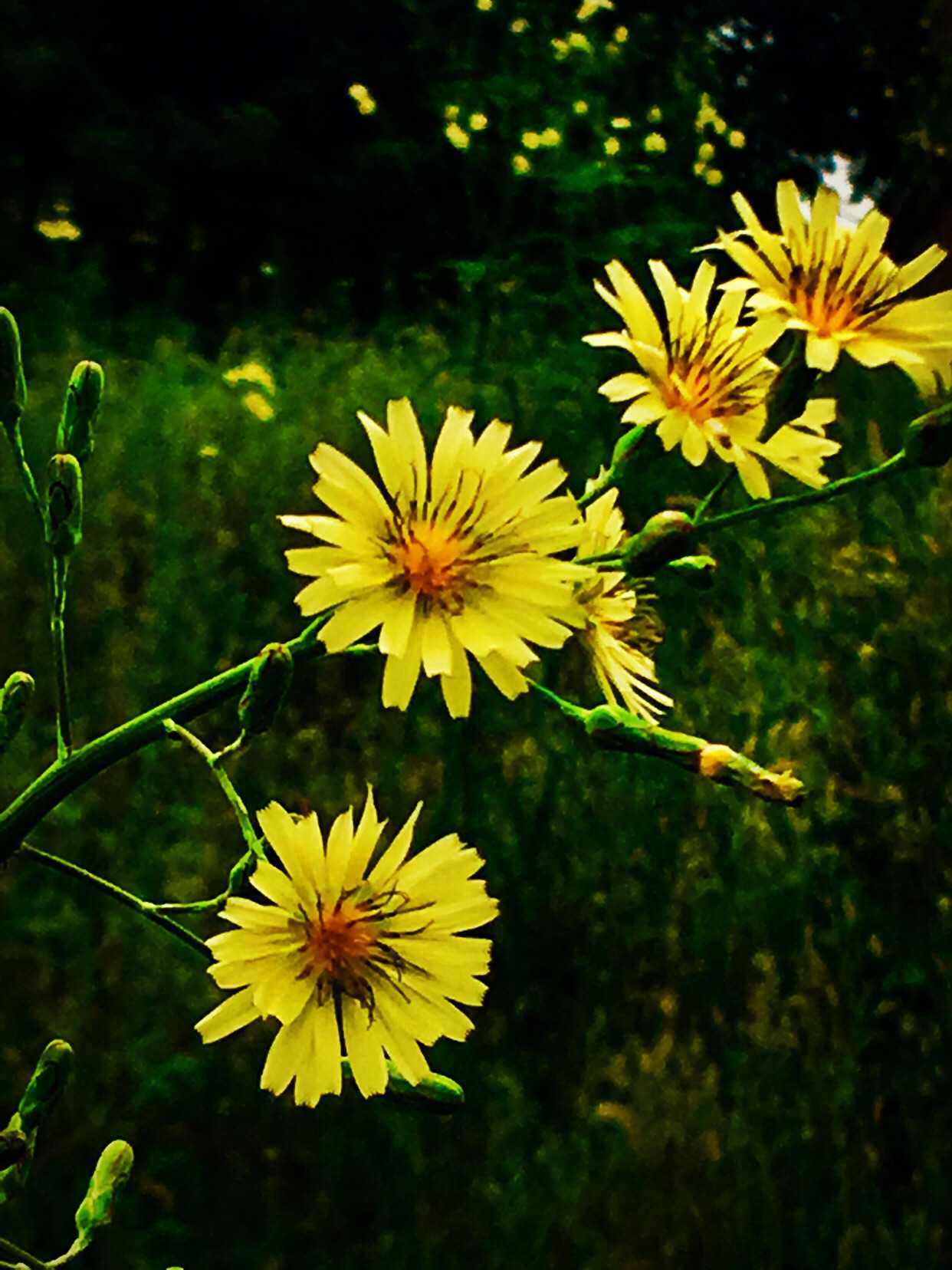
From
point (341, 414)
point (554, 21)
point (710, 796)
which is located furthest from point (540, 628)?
point (554, 21)

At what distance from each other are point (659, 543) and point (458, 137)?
2081 millimetres

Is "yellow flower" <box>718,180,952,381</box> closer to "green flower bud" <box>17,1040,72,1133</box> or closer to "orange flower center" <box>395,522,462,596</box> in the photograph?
"orange flower center" <box>395,522,462,596</box>

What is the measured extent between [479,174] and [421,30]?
506 mm

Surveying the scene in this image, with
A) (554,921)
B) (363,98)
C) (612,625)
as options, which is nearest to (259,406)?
(554,921)

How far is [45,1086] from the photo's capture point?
509 millimetres

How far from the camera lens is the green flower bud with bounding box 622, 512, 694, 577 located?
436 mm

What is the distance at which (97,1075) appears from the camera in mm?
1061

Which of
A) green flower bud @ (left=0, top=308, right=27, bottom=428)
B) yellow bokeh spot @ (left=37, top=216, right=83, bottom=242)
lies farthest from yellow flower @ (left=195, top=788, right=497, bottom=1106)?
yellow bokeh spot @ (left=37, top=216, right=83, bottom=242)

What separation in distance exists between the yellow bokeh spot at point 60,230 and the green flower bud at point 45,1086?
195 cm

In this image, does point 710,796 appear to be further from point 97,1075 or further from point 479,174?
point 479,174

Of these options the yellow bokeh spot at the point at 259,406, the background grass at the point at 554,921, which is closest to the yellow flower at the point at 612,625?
the background grass at the point at 554,921

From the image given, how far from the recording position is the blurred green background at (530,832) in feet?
3.47

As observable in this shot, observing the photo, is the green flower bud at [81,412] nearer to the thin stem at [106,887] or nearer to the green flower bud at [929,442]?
the thin stem at [106,887]

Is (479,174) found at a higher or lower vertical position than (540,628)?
higher
